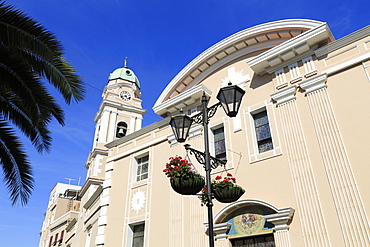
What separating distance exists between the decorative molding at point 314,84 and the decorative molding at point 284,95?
11.9 inches

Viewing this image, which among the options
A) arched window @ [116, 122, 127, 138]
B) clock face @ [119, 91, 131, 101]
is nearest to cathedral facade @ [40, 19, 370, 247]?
arched window @ [116, 122, 127, 138]

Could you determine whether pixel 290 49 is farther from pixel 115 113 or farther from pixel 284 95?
pixel 115 113

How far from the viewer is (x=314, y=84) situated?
9.70 m

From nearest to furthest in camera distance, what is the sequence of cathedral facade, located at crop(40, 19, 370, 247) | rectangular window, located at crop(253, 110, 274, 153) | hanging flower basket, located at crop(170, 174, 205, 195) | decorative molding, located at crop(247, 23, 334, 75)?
hanging flower basket, located at crop(170, 174, 205, 195), cathedral facade, located at crop(40, 19, 370, 247), decorative molding, located at crop(247, 23, 334, 75), rectangular window, located at crop(253, 110, 274, 153)

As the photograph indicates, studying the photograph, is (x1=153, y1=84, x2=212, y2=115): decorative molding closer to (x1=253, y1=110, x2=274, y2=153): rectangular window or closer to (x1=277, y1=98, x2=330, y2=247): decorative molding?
(x1=253, y1=110, x2=274, y2=153): rectangular window

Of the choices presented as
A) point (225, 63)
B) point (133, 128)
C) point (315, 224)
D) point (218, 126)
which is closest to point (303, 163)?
point (315, 224)

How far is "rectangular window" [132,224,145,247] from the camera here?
40.5ft

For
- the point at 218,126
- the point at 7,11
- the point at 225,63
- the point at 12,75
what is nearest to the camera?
the point at 7,11

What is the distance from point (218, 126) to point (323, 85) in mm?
3890

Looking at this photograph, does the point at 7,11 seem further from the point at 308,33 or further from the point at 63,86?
the point at 308,33

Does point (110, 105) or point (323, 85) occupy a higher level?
point (110, 105)

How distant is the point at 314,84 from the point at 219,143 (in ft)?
12.4

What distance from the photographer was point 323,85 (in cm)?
951

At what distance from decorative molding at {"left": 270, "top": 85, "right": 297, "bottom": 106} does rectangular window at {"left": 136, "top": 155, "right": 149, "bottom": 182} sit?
20.7ft
